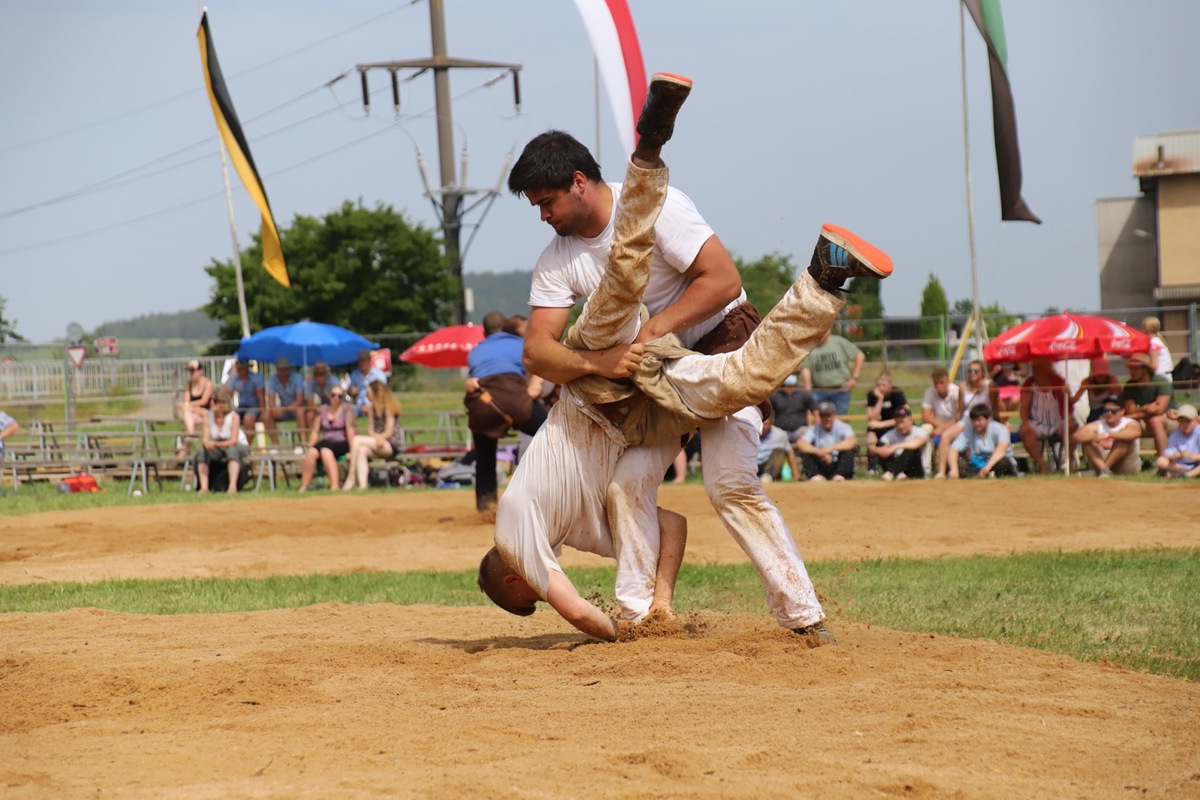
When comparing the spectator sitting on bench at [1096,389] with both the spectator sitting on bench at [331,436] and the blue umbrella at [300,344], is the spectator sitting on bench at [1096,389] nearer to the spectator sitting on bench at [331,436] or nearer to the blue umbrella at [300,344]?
the spectator sitting on bench at [331,436]

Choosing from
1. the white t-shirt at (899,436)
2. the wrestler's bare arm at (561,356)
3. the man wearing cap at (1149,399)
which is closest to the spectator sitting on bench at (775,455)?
the white t-shirt at (899,436)

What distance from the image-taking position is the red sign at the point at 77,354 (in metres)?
23.7

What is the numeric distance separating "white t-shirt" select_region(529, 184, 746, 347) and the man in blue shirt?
6.45m

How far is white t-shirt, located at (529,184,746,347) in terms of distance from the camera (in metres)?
5.12

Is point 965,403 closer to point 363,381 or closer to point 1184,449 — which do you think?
point 1184,449

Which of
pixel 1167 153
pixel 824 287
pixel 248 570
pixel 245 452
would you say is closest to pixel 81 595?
pixel 248 570

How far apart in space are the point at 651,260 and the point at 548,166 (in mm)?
526

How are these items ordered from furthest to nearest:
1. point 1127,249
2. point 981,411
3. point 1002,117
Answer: point 1127,249 < point 981,411 < point 1002,117

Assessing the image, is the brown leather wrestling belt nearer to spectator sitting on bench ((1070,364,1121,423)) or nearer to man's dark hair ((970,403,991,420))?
man's dark hair ((970,403,991,420))

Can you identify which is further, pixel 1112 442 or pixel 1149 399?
pixel 1149 399

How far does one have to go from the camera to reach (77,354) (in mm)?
24047

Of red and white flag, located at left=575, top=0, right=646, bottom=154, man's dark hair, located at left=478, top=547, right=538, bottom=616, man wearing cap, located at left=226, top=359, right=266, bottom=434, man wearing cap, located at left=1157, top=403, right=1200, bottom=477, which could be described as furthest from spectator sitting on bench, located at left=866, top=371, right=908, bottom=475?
man's dark hair, located at left=478, top=547, right=538, bottom=616

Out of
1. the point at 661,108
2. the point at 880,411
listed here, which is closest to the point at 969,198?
the point at 880,411

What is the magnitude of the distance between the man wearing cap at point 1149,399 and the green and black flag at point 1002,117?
264cm
